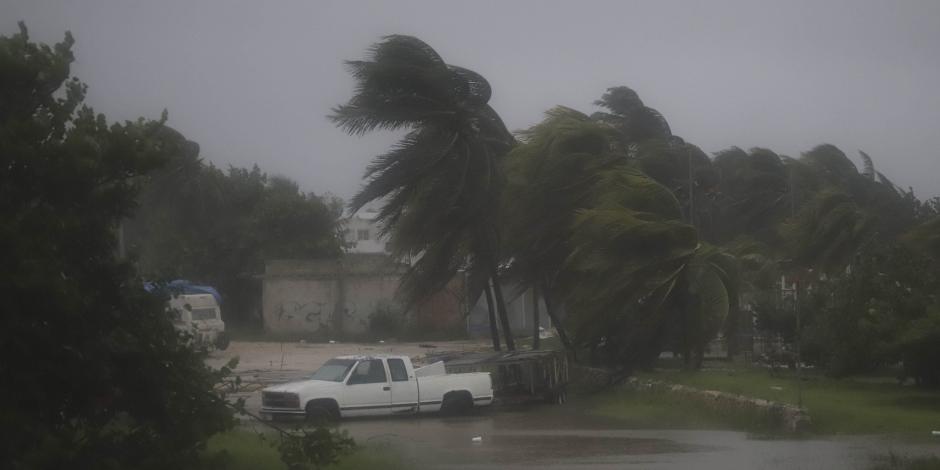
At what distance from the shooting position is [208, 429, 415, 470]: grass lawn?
1422 centimetres

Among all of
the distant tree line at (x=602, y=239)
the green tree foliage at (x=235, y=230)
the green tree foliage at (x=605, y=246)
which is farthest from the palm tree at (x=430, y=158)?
the green tree foliage at (x=235, y=230)

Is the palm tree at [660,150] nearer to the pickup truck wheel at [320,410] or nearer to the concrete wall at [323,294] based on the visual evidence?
the pickup truck wheel at [320,410]

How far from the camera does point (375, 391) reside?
23.6 metres

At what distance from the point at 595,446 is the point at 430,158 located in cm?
1576

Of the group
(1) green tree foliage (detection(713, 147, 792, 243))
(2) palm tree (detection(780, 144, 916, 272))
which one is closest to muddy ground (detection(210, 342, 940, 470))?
(2) palm tree (detection(780, 144, 916, 272))

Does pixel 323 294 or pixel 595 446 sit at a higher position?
pixel 323 294

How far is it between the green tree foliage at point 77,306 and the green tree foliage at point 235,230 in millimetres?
44938

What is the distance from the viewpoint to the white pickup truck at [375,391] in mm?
22578

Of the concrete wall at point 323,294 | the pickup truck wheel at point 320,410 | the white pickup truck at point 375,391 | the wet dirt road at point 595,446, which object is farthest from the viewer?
the concrete wall at point 323,294

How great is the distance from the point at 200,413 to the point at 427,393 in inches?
495

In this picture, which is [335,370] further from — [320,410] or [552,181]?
[552,181]

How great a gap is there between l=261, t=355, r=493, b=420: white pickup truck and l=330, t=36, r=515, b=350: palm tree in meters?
8.92

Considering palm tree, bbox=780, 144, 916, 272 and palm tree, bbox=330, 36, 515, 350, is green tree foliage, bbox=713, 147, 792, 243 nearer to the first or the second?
palm tree, bbox=780, 144, 916, 272

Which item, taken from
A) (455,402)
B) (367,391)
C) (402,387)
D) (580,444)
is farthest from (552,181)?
(580,444)
